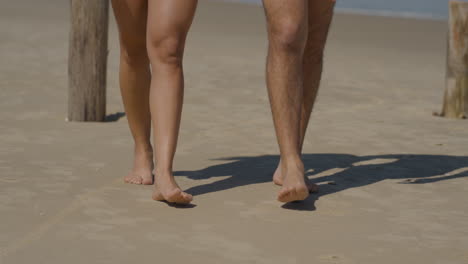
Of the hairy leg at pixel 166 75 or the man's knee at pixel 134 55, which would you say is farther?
the man's knee at pixel 134 55

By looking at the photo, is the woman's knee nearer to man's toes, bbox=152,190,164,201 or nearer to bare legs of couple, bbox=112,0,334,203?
bare legs of couple, bbox=112,0,334,203

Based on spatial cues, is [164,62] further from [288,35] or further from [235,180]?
[235,180]

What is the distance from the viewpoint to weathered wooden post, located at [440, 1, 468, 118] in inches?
307

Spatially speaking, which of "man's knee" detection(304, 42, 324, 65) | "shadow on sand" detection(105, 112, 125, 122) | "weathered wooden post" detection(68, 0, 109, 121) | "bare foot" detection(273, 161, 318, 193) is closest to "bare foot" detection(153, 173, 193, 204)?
"bare foot" detection(273, 161, 318, 193)

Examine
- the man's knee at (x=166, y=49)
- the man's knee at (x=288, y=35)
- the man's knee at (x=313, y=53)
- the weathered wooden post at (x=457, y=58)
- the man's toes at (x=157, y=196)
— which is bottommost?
the weathered wooden post at (x=457, y=58)

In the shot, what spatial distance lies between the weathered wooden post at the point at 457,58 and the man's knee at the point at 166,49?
162 inches

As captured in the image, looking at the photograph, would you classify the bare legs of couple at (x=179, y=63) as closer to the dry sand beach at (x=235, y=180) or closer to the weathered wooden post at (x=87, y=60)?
the dry sand beach at (x=235, y=180)

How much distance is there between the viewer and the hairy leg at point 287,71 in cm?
424

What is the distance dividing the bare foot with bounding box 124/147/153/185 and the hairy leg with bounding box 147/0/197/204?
423 millimetres

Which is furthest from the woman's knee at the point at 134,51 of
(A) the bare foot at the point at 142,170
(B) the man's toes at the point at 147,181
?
(B) the man's toes at the point at 147,181

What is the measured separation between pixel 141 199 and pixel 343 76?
628 centimetres

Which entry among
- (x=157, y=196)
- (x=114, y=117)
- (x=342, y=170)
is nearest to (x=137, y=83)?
(x=157, y=196)

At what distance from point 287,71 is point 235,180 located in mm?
803

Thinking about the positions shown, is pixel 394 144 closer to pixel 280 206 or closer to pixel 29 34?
pixel 280 206
